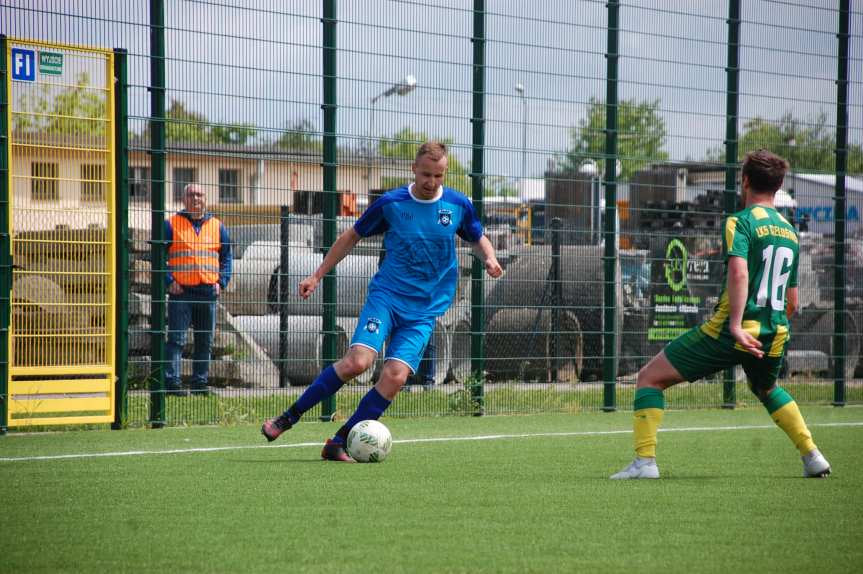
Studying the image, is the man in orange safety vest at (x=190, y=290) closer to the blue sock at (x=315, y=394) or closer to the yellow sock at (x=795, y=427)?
the blue sock at (x=315, y=394)

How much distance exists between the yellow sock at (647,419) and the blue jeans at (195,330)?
4785mm

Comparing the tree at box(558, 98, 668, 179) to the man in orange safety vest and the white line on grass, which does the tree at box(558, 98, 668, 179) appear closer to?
the white line on grass

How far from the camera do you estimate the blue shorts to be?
7527 millimetres

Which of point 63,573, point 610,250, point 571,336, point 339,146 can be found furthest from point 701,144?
point 63,573

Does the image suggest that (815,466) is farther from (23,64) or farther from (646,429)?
(23,64)

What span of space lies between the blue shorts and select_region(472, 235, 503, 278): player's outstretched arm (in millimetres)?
507

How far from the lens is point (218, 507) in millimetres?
5484

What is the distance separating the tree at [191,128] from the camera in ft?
33.4

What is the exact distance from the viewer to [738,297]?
6.38m

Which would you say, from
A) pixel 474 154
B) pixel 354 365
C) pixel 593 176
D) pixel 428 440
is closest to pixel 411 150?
pixel 474 154

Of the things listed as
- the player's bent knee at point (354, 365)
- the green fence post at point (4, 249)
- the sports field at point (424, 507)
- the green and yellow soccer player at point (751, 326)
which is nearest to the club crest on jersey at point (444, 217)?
the player's bent knee at point (354, 365)

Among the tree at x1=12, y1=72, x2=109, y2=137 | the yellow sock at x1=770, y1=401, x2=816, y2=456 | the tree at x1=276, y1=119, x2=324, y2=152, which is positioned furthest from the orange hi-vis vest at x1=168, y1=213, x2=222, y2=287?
the yellow sock at x1=770, y1=401, x2=816, y2=456

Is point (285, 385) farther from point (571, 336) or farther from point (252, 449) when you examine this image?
point (571, 336)

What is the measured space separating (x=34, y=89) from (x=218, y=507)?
5188 mm
